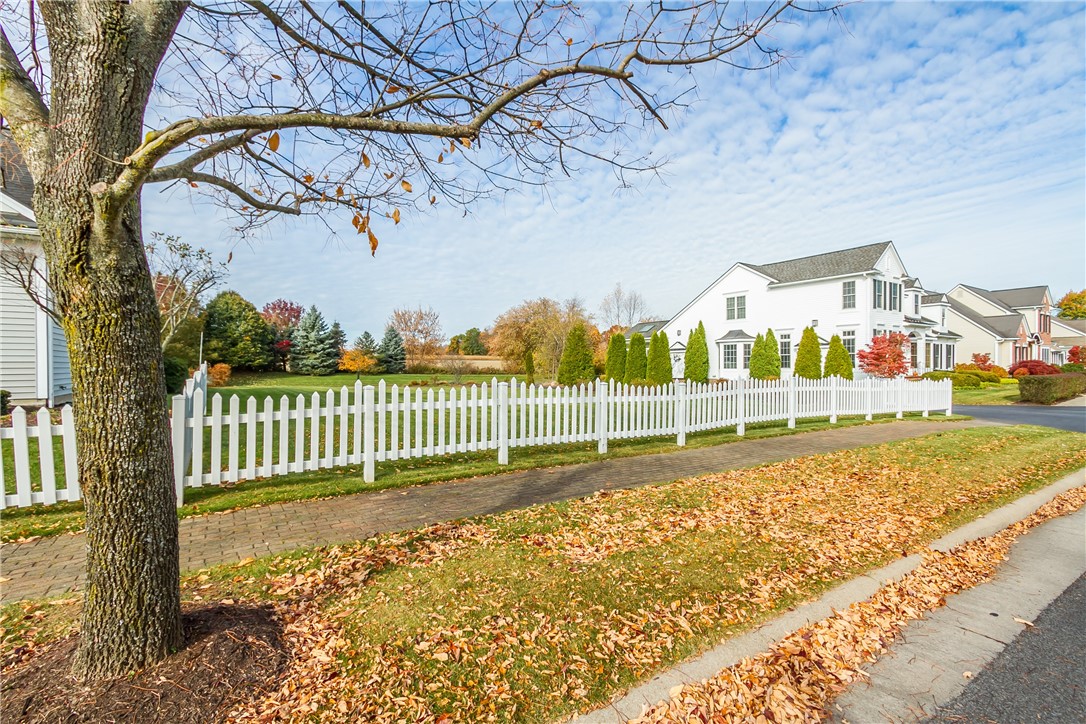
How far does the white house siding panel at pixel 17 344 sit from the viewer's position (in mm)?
11242

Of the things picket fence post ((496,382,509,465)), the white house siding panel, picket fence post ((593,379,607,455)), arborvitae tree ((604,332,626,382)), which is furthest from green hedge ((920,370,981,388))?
the white house siding panel

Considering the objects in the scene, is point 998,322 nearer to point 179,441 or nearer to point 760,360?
point 760,360

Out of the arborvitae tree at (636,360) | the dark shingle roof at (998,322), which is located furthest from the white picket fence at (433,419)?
the dark shingle roof at (998,322)

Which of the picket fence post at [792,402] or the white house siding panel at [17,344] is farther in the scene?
the picket fence post at [792,402]

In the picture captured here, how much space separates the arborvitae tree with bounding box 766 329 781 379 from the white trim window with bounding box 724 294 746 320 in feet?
13.7

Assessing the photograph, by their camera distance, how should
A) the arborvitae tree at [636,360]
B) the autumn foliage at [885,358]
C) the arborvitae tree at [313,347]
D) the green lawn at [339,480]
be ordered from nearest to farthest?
the green lawn at [339,480], the autumn foliage at [885,358], the arborvitae tree at [636,360], the arborvitae tree at [313,347]

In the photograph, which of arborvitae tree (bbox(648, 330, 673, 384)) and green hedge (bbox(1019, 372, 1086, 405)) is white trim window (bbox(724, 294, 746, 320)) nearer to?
arborvitae tree (bbox(648, 330, 673, 384))

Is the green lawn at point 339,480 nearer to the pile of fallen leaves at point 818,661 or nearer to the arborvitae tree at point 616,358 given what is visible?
the pile of fallen leaves at point 818,661

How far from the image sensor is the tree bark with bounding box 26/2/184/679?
7.01ft

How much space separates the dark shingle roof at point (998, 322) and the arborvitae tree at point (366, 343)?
153 feet

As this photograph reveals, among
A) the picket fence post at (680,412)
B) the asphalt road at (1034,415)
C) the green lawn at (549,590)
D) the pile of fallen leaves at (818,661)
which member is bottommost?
the asphalt road at (1034,415)

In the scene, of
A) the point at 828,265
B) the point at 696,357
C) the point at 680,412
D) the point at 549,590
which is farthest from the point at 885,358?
the point at 549,590

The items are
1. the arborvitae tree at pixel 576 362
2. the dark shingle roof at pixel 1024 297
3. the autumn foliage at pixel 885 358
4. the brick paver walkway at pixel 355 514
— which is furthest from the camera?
the dark shingle roof at pixel 1024 297

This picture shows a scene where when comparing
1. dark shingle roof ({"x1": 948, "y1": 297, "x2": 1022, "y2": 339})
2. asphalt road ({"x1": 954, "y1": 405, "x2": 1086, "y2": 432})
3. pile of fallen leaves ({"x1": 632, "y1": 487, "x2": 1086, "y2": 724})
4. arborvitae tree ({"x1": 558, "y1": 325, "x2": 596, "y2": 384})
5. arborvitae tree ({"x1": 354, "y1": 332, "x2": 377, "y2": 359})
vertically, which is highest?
dark shingle roof ({"x1": 948, "y1": 297, "x2": 1022, "y2": 339})
